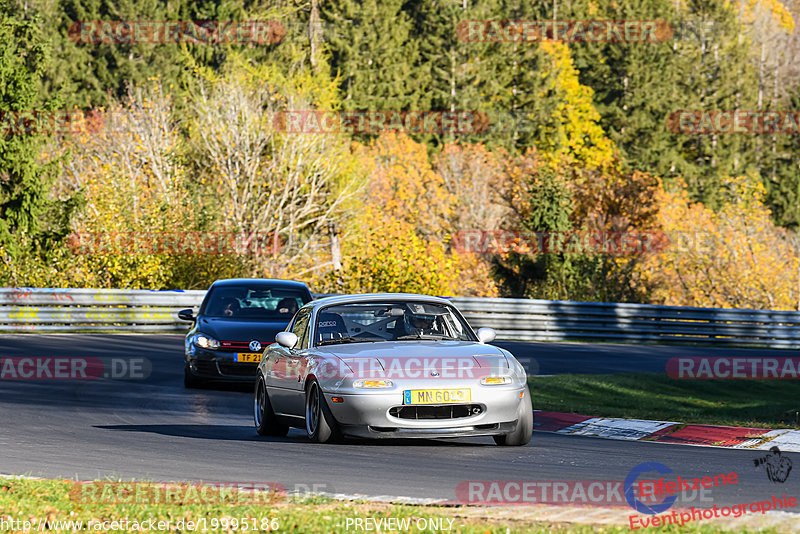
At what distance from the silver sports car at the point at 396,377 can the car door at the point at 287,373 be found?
0.01m

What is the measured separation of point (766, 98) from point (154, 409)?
283ft

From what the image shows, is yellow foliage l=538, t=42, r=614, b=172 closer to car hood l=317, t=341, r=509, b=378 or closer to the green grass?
the green grass

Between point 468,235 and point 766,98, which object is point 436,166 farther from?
point 766,98

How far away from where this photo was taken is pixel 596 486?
857 centimetres

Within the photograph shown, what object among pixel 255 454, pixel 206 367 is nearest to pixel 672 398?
pixel 206 367

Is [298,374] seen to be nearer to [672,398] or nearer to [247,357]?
[247,357]

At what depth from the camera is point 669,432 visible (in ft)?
45.1

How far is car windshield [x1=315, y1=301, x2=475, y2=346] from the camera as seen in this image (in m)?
11.8

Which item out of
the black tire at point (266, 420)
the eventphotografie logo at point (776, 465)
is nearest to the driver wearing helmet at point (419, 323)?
the black tire at point (266, 420)

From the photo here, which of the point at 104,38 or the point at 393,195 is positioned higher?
the point at 104,38

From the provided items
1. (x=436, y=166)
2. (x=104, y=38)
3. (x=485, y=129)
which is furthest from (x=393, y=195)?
(x=104, y=38)

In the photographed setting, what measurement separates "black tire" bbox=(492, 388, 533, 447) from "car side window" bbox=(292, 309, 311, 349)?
215 cm

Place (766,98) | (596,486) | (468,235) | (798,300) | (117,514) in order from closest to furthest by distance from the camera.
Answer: (117,514) → (596,486) → (798,300) → (468,235) → (766,98)

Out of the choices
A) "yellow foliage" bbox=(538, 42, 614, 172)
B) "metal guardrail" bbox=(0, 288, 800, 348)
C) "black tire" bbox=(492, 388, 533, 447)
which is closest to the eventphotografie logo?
"black tire" bbox=(492, 388, 533, 447)
